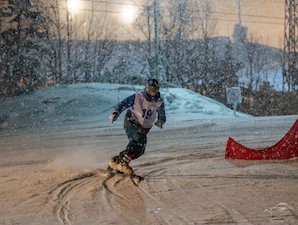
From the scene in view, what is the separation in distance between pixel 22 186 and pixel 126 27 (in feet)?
118

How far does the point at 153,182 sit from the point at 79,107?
17.3m

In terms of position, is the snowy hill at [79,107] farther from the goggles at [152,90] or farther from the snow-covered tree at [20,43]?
the goggles at [152,90]

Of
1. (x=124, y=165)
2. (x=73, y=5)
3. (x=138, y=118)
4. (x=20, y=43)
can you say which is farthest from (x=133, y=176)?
(x=73, y=5)

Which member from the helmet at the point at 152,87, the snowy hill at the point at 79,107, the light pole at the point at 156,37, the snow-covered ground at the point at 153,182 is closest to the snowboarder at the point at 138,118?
the helmet at the point at 152,87

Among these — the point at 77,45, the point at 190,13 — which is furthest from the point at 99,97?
the point at 190,13

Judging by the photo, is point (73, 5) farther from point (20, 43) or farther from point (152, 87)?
point (152, 87)

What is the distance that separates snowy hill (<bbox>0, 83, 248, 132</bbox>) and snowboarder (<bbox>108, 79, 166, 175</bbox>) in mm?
12775

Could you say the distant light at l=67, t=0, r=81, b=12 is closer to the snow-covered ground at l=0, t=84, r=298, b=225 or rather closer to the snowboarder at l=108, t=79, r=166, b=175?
the snow-covered ground at l=0, t=84, r=298, b=225

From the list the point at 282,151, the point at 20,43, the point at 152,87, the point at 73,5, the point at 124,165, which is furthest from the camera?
the point at 73,5

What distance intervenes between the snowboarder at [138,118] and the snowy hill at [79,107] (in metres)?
12.8

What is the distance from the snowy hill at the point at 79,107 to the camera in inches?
839

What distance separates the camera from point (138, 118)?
7129 mm

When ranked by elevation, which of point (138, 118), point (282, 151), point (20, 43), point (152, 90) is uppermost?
point (20, 43)

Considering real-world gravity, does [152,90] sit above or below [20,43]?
below
